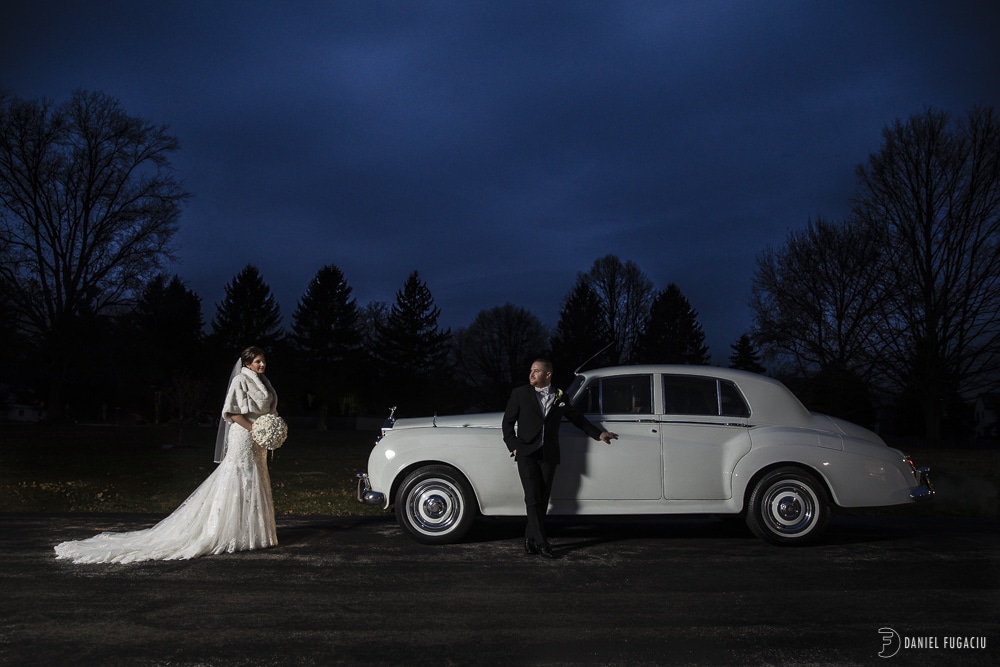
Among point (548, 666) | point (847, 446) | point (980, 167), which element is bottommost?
point (548, 666)

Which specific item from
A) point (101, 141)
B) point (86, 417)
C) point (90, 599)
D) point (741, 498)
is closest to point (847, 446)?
point (741, 498)

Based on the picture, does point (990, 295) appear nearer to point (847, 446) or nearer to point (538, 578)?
point (847, 446)

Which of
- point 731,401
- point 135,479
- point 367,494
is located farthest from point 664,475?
point 135,479

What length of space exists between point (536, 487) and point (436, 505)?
3.76 ft

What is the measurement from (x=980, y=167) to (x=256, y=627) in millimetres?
38418

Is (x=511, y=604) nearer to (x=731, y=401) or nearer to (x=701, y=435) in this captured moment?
(x=701, y=435)

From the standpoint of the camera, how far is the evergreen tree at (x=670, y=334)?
57.3 metres

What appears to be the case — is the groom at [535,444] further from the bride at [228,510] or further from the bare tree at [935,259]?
the bare tree at [935,259]

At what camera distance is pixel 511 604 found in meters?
5.43

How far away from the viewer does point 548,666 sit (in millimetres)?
4184

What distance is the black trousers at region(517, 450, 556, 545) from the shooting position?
7.05m

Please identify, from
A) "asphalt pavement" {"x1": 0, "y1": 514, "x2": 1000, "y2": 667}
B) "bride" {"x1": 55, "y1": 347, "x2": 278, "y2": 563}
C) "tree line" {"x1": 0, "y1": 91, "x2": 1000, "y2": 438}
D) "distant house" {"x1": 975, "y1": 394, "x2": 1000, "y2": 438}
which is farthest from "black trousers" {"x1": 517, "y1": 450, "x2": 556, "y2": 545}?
"distant house" {"x1": 975, "y1": 394, "x2": 1000, "y2": 438}

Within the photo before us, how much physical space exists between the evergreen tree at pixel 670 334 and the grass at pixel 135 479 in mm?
36763

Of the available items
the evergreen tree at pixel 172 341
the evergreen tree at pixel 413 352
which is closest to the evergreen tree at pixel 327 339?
the evergreen tree at pixel 413 352
